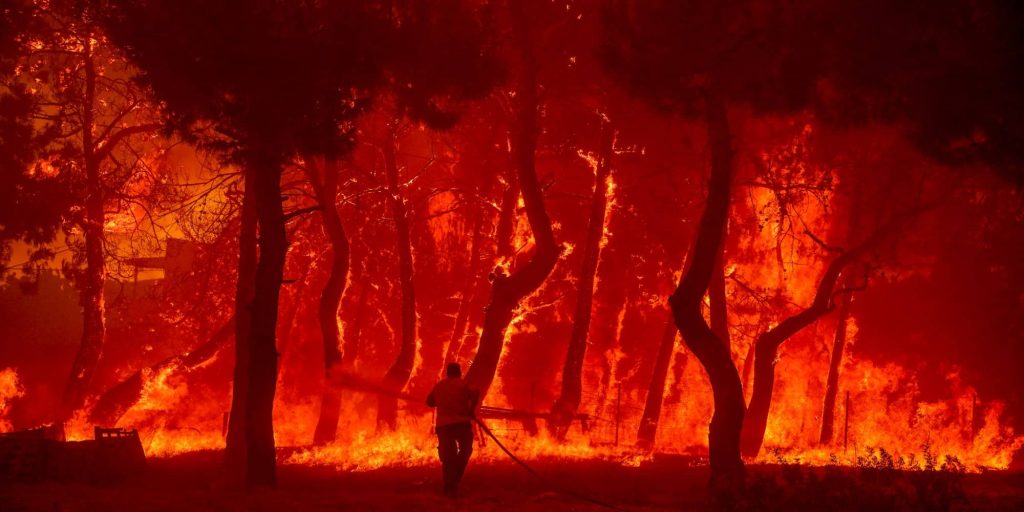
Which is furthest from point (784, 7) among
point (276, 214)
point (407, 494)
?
point (407, 494)

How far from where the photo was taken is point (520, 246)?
89.3 ft

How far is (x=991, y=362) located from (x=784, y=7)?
2488cm

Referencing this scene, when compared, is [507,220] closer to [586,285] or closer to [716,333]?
[586,285]

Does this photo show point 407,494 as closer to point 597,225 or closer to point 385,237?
point 597,225

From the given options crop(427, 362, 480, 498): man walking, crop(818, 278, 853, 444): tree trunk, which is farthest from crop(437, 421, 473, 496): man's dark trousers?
crop(818, 278, 853, 444): tree trunk

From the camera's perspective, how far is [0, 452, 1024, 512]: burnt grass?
37.3 feet

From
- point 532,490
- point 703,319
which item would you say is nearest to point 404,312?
point 532,490

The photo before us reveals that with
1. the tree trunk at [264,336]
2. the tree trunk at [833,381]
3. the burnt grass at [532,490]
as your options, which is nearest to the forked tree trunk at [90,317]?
the burnt grass at [532,490]

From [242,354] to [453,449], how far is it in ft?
17.1

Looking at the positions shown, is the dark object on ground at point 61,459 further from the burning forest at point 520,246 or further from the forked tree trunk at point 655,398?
the forked tree trunk at point 655,398

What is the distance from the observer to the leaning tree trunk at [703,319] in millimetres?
14570

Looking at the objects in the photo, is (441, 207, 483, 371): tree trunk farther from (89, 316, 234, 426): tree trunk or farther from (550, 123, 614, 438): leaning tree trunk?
(89, 316, 234, 426): tree trunk

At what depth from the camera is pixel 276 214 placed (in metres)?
14.3

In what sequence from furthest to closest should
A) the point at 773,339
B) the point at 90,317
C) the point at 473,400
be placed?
the point at 90,317, the point at 773,339, the point at 473,400
